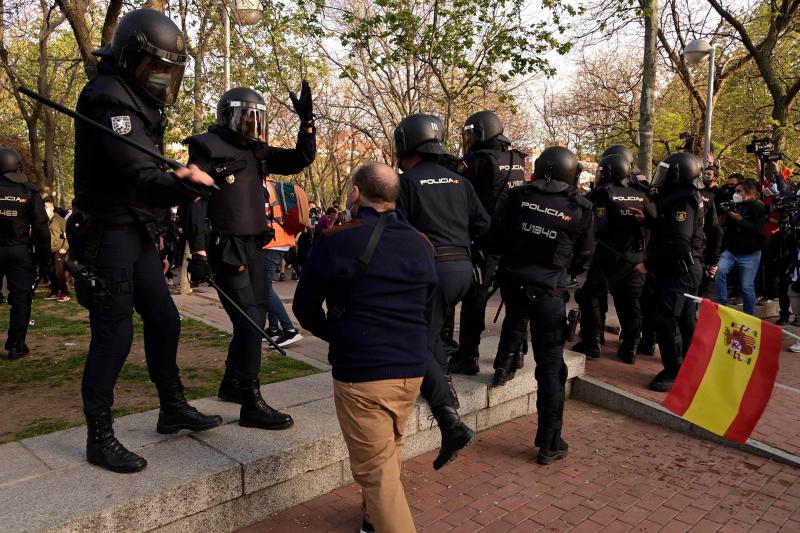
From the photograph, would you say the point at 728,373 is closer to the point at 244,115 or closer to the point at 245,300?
the point at 245,300

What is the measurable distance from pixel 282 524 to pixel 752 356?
2.71 m

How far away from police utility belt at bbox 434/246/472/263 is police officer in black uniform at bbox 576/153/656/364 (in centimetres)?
295

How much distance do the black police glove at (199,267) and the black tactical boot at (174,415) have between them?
66cm

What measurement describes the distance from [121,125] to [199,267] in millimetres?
951

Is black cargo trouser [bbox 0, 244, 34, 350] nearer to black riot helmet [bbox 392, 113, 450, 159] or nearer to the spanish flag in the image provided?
black riot helmet [bbox 392, 113, 450, 159]

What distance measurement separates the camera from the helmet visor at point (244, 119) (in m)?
3.76

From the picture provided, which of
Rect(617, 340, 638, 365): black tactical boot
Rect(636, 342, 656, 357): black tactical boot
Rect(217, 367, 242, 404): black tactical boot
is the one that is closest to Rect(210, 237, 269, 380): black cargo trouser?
Rect(217, 367, 242, 404): black tactical boot

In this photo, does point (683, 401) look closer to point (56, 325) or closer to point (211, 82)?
point (56, 325)

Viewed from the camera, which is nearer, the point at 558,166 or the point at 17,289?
the point at 558,166

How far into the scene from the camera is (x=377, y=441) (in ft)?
8.80

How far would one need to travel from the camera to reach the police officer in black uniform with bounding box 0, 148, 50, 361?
6.38 metres

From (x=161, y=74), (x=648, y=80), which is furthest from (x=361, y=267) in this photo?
(x=648, y=80)

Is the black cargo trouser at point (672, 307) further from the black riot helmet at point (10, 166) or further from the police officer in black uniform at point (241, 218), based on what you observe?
the black riot helmet at point (10, 166)

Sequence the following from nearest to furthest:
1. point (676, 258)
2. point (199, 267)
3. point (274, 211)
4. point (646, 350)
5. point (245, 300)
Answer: point (199, 267), point (245, 300), point (676, 258), point (274, 211), point (646, 350)
